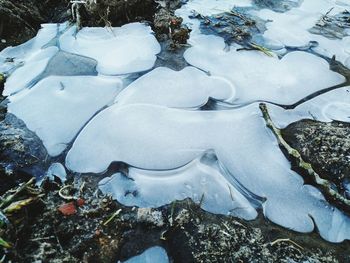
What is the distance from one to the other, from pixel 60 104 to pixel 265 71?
1.52m

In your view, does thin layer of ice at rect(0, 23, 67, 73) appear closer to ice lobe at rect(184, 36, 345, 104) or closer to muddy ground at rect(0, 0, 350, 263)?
muddy ground at rect(0, 0, 350, 263)

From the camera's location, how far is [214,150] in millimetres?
1857

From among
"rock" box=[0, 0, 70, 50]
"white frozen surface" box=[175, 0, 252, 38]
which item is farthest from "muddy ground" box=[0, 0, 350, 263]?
"white frozen surface" box=[175, 0, 252, 38]

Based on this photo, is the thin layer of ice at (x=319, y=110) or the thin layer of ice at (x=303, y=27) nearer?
the thin layer of ice at (x=319, y=110)

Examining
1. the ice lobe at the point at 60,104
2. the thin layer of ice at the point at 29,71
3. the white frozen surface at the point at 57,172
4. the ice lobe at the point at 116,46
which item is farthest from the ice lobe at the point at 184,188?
the thin layer of ice at the point at 29,71

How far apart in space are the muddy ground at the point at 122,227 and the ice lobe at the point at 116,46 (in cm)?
94

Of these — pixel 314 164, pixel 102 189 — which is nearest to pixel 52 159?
pixel 102 189

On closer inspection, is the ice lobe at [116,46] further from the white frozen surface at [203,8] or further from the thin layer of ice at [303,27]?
the thin layer of ice at [303,27]

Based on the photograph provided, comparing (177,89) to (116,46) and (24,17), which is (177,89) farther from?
(24,17)

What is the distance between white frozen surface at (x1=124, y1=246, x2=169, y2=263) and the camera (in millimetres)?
1426

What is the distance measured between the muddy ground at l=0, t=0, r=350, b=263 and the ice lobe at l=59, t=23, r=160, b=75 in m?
0.94

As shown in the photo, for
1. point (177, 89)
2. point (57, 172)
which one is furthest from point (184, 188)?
point (177, 89)

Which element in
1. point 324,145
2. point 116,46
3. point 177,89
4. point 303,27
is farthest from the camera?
point 303,27

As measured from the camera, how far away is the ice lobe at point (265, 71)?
2.23 metres
